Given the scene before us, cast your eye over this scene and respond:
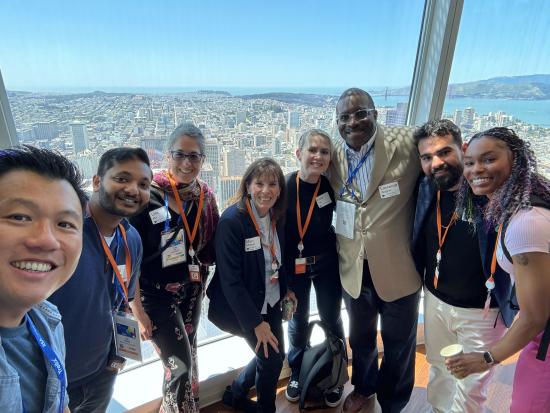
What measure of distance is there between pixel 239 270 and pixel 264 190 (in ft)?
1.53

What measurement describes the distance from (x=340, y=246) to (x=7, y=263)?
1768mm

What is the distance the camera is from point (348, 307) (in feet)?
7.35

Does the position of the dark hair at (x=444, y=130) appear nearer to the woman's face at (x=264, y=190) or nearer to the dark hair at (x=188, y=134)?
the woman's face at (x=264, y=190)

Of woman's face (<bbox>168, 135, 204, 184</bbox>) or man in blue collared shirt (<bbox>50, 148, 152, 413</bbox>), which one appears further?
woman's face (<bbox>168, 135, 204, 184</bbox>)

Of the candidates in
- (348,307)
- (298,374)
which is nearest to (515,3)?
(348,307)

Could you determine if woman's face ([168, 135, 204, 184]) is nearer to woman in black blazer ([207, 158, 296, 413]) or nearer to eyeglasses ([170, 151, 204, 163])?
eyeglasses ([170, 151, 204, 163])

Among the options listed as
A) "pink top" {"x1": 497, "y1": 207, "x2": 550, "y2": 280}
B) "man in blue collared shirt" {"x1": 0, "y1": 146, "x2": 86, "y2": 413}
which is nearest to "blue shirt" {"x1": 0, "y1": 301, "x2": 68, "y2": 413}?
"man in blue collared shirt" {"x1": 0, "y1": 146, "x2": 86, "y2": 413}

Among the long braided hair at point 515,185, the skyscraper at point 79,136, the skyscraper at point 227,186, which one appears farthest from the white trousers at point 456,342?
the skyscraper at point 79,136

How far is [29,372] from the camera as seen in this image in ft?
2.74

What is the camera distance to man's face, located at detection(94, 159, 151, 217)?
1.38 m

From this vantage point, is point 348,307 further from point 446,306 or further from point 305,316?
point 446,306

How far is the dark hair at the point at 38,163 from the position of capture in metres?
0.75

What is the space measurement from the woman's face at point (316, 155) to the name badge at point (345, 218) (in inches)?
10.3

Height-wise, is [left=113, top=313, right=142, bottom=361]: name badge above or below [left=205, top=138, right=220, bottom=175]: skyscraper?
below
